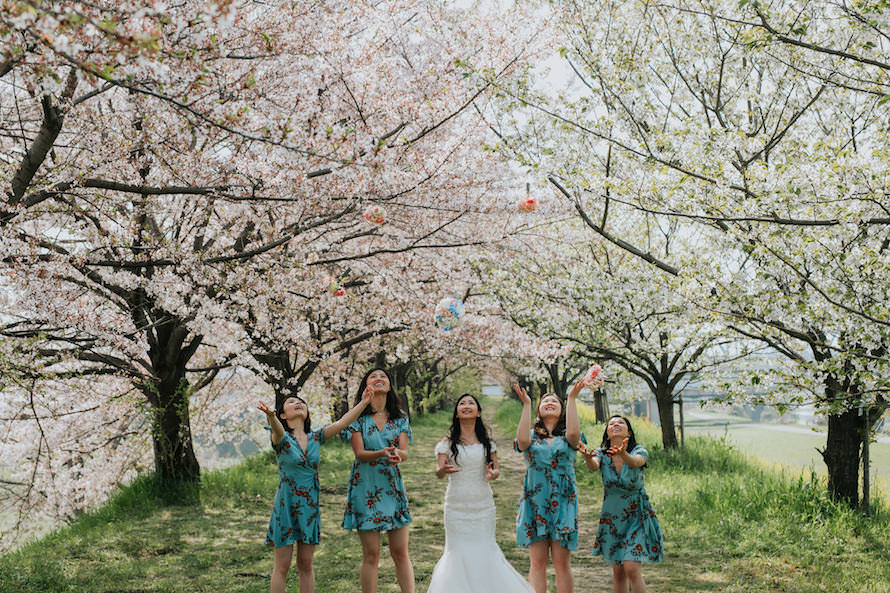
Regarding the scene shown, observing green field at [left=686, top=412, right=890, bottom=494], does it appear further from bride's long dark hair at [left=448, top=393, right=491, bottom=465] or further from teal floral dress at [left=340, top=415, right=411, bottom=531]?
teal floral dress at [left=340, top=415, right=411, bottom=531]

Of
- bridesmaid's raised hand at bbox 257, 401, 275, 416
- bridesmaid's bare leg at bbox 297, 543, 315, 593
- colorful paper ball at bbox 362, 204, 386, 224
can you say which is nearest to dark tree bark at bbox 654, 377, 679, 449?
colorful paper ball at bbox 362, 204, 386, 224

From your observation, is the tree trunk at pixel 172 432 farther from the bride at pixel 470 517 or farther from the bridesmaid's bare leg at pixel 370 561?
the bride at pixel 470 517

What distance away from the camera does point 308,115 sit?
8.43m

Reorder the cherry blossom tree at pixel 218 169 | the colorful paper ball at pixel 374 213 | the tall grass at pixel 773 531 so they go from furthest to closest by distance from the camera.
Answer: the colorful paper ball at pixel 374 213
the tall grass at pixel 773 531
the cherry blossom tree at pixel 218 169

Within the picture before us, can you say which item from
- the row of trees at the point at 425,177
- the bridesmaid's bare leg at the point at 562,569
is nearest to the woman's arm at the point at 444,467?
the bridesmaid's bare leg at the point at 562,569

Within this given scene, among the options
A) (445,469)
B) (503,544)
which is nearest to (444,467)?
(445,469)

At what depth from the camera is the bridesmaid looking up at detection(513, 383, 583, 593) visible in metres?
5.58

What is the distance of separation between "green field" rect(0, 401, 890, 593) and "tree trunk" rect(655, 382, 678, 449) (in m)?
2.14

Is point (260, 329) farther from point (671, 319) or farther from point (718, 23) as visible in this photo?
point (718, 23)

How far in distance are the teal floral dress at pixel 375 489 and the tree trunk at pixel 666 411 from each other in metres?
10.1

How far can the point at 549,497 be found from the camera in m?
5.72

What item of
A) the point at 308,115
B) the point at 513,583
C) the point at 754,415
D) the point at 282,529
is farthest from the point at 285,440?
the point at 754,415

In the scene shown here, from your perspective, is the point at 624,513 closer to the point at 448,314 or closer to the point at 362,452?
the point at 362,452

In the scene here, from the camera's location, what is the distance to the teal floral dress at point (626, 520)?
5.60 metres
